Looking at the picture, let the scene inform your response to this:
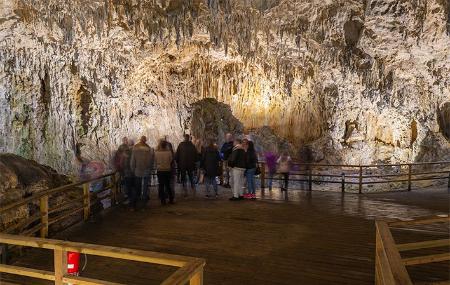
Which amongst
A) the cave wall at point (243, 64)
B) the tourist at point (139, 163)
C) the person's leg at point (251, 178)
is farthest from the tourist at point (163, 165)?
the cave wall at point (243, 64)

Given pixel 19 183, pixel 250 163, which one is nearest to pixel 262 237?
pixel 250 163

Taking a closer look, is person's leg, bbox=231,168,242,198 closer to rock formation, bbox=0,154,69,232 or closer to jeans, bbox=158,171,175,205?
jeans, bbox=158,171,175,205

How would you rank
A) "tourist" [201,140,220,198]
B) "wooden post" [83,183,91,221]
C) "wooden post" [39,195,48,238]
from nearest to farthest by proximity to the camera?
1. "wooden post" [39,195,48,238]
2. "wooden post" [83,183,91,221]
3. "tourist" [201,140,220,198]

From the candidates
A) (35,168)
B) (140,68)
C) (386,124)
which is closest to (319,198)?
(35,168)

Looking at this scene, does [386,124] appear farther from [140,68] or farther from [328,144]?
[140,68]

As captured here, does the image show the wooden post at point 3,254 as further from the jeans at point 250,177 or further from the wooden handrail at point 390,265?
the jeans at point 250,177

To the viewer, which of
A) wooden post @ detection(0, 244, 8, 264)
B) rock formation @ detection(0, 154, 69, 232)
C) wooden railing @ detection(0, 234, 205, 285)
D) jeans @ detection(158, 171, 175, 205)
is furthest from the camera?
jeans @ detection(158, 171, 175, 205)

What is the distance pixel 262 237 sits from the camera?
5910 millimetres

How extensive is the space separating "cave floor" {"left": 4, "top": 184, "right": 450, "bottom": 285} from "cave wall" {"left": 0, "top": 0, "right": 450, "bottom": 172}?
7.19 metres

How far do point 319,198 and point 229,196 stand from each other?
199 cm

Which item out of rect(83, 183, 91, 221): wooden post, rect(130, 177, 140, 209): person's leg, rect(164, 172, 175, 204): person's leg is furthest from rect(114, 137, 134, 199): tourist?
rect(83, 183, 91, 221): wooden post

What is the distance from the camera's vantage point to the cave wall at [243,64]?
14164 mm

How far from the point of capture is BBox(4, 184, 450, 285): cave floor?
4.53 metres

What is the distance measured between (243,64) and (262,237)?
1350cm
